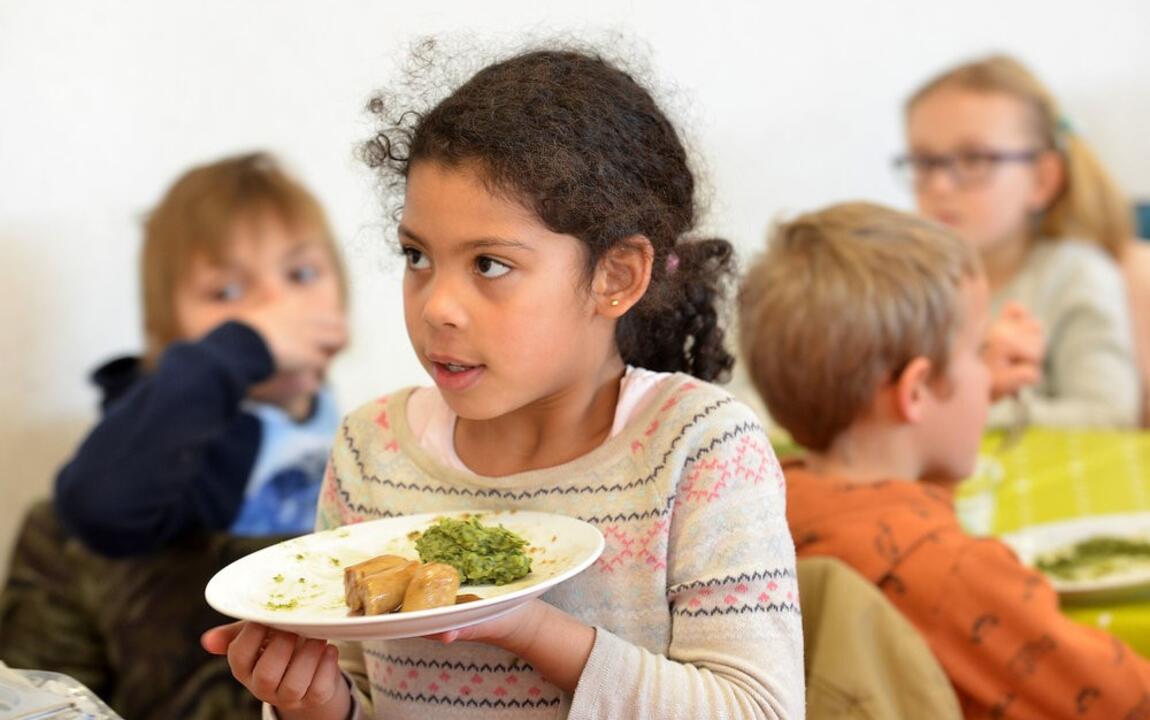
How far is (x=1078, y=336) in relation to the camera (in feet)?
9.43

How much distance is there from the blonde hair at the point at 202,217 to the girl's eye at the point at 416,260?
116cm

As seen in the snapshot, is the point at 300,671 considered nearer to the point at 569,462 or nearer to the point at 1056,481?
the point at 569,462

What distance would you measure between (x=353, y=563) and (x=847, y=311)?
78 centimetres

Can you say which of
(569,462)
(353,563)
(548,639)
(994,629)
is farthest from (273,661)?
(994,629)

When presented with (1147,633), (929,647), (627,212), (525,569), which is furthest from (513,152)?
(1147,633)

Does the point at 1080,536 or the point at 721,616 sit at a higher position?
the point at 721,616

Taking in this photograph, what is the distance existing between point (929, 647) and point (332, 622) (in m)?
0.82

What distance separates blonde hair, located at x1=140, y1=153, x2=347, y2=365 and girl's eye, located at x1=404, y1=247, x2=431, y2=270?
1.16 metres

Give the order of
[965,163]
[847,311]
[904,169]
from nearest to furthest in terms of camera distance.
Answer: [847,311] < [965,163] < [904,169]

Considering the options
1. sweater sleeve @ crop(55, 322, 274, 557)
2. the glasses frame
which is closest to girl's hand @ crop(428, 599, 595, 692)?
sweater sleeve @ crop(55, 322, 274, 557)

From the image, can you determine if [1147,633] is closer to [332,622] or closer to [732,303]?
[732,303]

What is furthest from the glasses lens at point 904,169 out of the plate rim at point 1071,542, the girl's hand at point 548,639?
the girl's hand at point 548,639

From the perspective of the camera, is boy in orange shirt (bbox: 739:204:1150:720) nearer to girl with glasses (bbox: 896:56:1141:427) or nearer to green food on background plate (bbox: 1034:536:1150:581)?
green food on background plate (bbox: 1034:536:1150:581)

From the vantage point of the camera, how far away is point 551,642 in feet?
3.56
